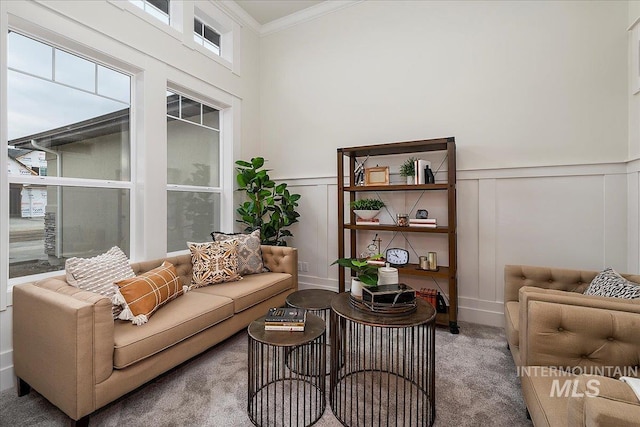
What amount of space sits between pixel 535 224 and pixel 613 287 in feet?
3.69

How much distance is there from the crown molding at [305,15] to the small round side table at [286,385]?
3598mm

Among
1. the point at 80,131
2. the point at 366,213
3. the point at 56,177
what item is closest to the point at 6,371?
the point at 56,177

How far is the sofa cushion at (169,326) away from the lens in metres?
1.62

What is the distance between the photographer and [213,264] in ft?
8.79

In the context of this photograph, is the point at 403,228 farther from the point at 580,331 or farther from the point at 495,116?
the point at 580,331

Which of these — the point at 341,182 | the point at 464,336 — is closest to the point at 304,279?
the point at 341,182

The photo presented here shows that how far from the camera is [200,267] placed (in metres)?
2.65

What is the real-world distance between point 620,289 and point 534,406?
930 mm

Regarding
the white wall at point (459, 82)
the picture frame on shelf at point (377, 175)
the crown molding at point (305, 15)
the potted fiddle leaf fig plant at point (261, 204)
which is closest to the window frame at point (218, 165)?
the potted fiddle leaf fig plant at point (261, 204)

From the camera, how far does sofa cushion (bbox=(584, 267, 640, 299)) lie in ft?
5.14

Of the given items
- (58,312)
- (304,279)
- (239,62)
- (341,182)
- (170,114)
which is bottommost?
(304,279)

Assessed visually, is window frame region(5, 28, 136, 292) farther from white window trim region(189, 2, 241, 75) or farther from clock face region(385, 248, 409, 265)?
clock face region(385, 248, 409, 265)

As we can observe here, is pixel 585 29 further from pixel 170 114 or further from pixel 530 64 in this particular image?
pixel 170 114

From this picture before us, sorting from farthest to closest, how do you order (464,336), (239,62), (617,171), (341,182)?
(239,62)
(341,182)
(464,336)
(617,171)
